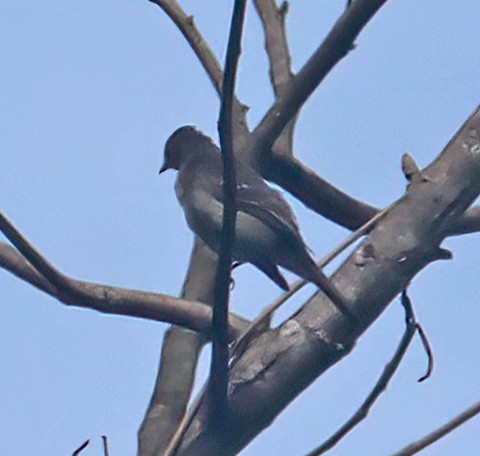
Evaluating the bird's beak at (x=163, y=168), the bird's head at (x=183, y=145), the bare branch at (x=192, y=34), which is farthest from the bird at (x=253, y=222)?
the bird's beak at (x=163, y=168)

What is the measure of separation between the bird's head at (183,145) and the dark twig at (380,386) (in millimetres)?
3835

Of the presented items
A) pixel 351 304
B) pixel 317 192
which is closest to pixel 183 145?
pixel 317 192

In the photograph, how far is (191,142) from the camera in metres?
6.38

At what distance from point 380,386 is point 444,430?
331mm

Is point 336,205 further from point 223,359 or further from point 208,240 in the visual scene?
point 223,359

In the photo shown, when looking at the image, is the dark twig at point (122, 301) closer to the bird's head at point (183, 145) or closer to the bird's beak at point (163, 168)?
the bird's head at point (183, 145)

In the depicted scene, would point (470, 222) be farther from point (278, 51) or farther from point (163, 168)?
point (163, 168)

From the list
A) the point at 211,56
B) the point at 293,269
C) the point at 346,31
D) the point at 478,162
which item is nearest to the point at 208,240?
the point at 293,269

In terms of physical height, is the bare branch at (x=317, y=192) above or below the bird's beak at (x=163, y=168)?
below

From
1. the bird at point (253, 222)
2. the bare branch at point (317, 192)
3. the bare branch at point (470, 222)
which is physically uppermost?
the bird at point (253, 222)

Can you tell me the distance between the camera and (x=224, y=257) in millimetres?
2773

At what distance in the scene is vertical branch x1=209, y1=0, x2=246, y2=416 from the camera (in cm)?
259

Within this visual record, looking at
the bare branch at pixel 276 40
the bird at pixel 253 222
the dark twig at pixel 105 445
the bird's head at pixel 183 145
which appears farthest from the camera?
the bird's head at pixel 183 145

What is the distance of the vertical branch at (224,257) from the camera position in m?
2.59
